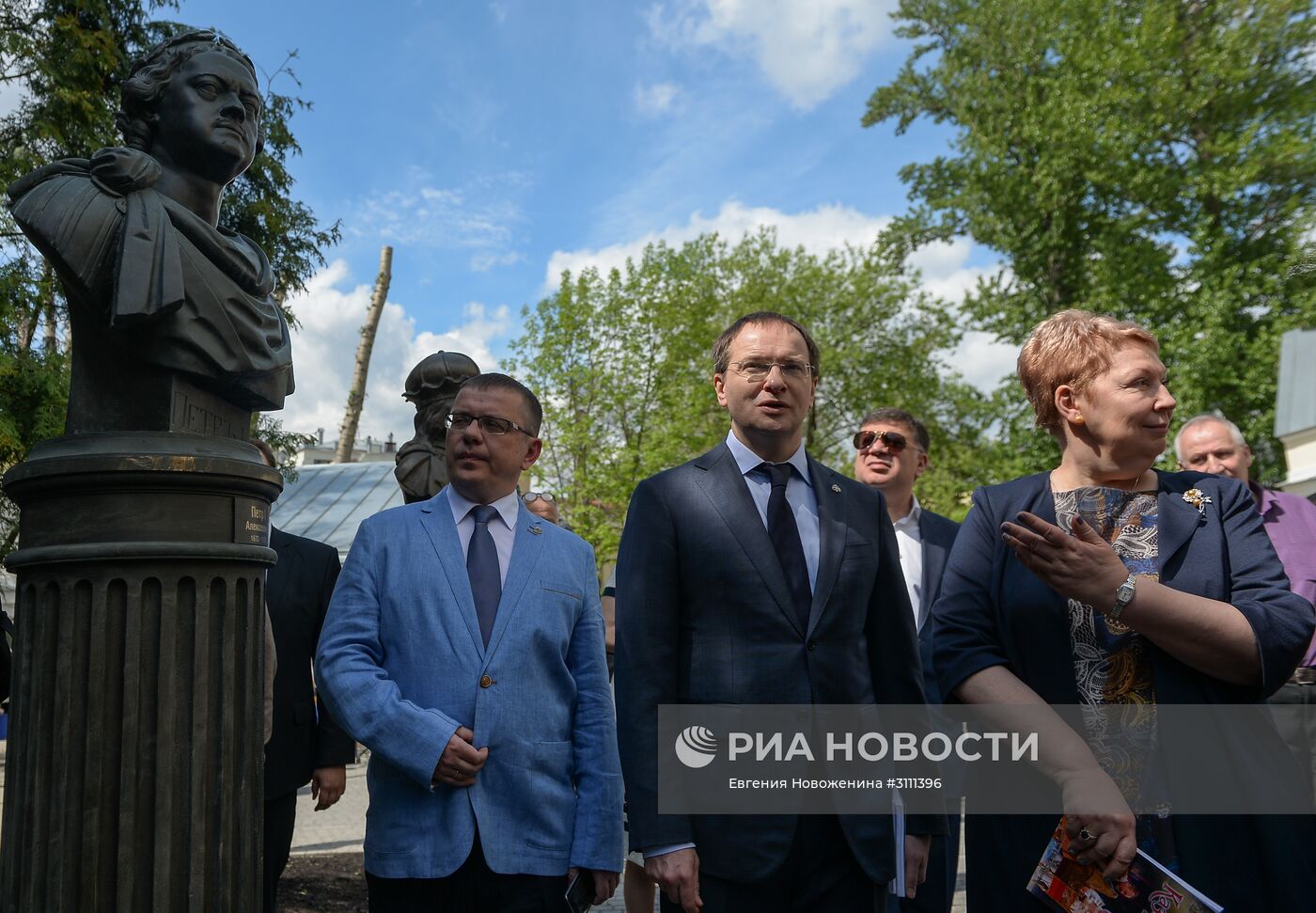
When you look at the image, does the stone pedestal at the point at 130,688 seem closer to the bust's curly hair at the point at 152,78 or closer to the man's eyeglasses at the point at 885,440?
the bust's curly hair at the point at 152,78

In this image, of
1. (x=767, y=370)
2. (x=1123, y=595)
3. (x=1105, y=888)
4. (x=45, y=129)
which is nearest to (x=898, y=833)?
(x=1105, y=888)

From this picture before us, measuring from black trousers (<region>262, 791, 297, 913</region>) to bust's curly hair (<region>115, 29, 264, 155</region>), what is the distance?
2.38m

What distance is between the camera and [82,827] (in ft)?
8.38

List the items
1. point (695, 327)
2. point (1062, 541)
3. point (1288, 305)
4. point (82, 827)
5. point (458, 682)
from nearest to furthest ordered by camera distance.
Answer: point (1062, 541)
point (82, 827)
point (458, 682)
point (1288, 305)
point (695, 327)

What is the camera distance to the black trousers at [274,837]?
3.79 meters

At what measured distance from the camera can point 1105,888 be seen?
218cm

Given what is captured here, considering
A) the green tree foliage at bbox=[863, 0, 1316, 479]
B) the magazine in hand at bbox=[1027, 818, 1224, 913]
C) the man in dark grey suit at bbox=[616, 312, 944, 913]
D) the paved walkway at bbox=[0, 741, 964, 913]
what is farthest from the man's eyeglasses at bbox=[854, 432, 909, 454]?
the green tree foliage at bbox=[863, 0, 1316, 479]

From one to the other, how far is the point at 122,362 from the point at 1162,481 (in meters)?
2.89

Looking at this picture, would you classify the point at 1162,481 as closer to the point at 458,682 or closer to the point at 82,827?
the point at 458,682

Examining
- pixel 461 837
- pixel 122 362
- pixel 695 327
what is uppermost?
pixel 695 327

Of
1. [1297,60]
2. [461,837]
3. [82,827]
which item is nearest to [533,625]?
[461,837]

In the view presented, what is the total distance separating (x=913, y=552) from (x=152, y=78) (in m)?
3.68

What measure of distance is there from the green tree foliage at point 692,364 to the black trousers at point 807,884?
70.2ft

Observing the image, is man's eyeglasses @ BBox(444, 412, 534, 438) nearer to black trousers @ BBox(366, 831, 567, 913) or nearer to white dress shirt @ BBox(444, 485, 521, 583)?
white dress shirt @ BBox(444, 485, 521, 583)
